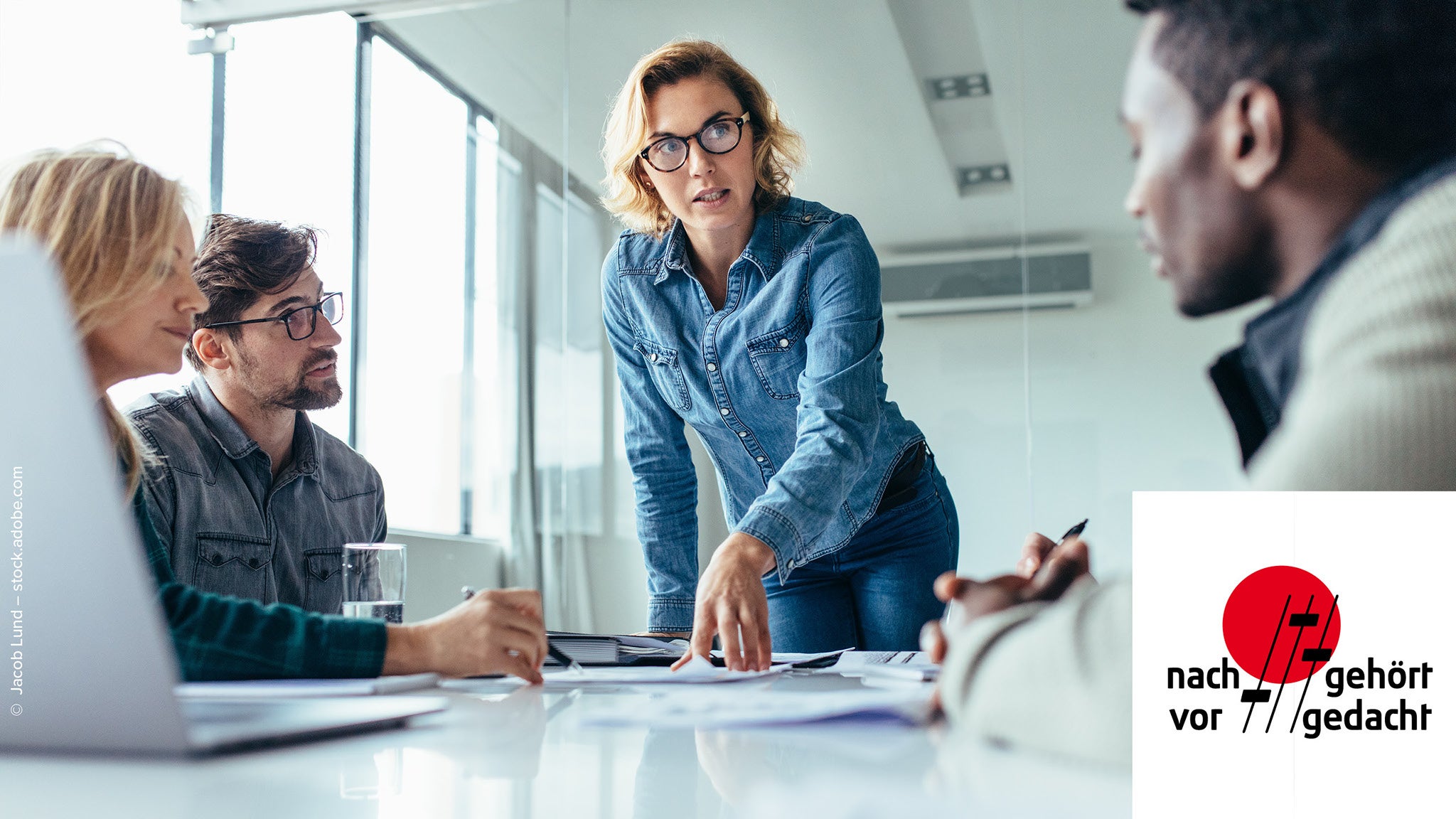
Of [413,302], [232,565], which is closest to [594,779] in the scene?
[232,565]

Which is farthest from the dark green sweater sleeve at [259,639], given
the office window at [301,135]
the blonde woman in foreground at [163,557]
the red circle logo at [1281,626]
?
the office window at [301,135]

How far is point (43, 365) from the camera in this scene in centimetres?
36

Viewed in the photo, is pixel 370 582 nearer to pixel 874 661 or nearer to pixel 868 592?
pixel 874 661

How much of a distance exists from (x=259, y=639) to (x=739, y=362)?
0.69 metres

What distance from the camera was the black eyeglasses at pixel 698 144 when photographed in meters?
1.28

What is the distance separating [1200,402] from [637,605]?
1672 millimetres

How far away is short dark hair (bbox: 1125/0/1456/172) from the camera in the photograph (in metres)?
0.40

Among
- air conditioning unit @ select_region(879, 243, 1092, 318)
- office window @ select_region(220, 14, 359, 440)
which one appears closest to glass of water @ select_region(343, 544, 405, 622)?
air conditioning unit @ select_region(879, 243, 1092, 318)

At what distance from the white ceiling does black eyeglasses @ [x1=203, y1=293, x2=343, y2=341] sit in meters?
1.61

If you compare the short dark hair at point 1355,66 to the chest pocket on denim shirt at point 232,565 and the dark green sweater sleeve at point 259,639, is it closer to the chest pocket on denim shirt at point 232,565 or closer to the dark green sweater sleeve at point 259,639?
the dark green sweater sleeve at point 259,639

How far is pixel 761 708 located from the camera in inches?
22.6

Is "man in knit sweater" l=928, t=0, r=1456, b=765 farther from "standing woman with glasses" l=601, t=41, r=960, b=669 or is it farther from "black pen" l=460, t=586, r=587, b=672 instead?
"standing woman with glasses" l=601, t=41, r=960, b=669

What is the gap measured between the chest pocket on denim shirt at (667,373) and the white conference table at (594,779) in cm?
87

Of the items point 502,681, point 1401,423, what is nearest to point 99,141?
point 502,681
